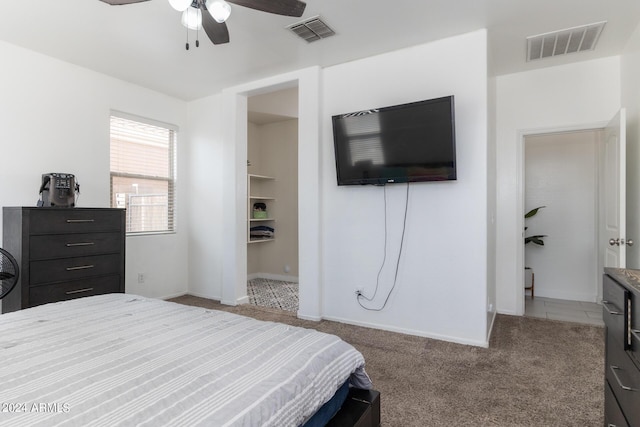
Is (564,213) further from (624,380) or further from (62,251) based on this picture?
(62,251)

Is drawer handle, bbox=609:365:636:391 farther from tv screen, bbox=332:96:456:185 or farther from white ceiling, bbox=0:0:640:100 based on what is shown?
white ceiling, bbox=0:0:640:100

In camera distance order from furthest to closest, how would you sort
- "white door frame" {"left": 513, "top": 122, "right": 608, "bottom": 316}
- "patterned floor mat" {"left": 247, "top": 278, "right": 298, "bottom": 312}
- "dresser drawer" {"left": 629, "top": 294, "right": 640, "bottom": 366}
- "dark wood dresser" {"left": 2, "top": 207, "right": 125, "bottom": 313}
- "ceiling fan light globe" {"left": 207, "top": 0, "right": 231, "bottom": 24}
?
"patterned floor mat" {"left": 247, "top": 278, "right": 298, "bottom": 312} < "white door frame" {"left": 513, "top": 122, "right": 608, "bottom": 316} < "dark wood dresser" {"left": 2, "top": 207, "right": 125, "bottom": 313} < "ceiling fan light globe" {"left": 207, "top": 0, "right": 231, "bottom": 24} < "dresser drawer" {"left": 629, "top": 294, "right": 640, "bottom": 366}

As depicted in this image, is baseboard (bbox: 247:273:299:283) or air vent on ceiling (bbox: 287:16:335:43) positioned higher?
air vent on ceiling (bbox: 287:16:335:43)

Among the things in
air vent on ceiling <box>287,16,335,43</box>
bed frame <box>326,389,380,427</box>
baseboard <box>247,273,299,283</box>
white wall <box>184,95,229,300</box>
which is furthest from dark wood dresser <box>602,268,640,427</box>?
baseboard <box>247,273,299,283</box>

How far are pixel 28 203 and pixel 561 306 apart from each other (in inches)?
221

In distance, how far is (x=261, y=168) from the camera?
20.0 feet

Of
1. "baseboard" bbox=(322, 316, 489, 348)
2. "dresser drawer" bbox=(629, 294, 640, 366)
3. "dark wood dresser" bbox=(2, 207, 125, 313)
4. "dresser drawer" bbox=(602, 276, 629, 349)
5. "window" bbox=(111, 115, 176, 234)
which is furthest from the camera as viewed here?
"window" bbox=(111, 115, 176, 234)

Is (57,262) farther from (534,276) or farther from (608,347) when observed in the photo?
(534,276)

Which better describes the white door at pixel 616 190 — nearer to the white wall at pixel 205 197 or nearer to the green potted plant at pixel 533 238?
the green potted plant at pixel 533 238

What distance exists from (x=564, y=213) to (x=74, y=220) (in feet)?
17.7

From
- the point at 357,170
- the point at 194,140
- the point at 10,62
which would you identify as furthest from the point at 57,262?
the point at 357,170

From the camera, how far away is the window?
13.0ft

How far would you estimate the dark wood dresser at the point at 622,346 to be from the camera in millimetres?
1186

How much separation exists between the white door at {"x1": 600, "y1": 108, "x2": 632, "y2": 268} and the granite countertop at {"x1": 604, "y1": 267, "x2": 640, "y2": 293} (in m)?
1.62
